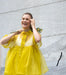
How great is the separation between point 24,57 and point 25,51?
0.06m

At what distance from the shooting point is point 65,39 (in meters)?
4.02

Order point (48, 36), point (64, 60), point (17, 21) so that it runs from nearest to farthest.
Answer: point (64, 60) → point (48, 36) → point (17, 21)

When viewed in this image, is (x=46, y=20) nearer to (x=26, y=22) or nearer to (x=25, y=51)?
(x=26, y=22)

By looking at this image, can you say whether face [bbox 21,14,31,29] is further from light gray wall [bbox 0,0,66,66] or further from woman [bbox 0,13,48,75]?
light gray wall [bbox 0,0,66,66]

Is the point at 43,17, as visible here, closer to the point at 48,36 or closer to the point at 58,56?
the point at 48,36

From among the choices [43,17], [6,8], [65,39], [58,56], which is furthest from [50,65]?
[6,8]

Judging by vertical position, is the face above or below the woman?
above

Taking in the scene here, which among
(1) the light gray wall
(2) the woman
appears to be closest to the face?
(2) the woman

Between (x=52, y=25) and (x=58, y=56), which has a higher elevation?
(x=52, y=25)

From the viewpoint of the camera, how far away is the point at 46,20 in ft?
13.9

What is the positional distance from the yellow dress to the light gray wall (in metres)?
1.57

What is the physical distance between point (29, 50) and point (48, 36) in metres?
1.83


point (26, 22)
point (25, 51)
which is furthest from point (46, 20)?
point (25, 51)

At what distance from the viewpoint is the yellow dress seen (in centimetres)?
231
